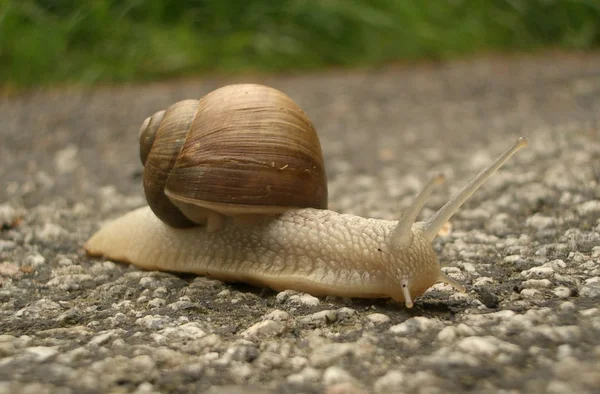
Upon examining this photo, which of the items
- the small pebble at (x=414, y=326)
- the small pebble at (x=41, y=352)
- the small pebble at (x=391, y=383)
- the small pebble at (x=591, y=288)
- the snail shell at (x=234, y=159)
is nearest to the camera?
the small pebble at (x=391, y=383)

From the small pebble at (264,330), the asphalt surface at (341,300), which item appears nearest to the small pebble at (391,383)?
the asphalt surface at (341,300)

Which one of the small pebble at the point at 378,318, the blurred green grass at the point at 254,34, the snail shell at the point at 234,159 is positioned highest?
the blurred green grass at the point at 254,34

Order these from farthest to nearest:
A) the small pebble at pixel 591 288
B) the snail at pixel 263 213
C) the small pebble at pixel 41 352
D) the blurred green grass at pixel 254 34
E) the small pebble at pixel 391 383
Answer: the blurred green grass at pixel 254 34, the snail at pixel 263 213, the small pebble at pixel 591 288, the small pebble at pixel 41 352, the small pebble at pixel 391 383

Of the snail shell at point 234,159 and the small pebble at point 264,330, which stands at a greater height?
the snail shell at point 234,159

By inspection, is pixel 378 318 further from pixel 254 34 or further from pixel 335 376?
pixel 254 34

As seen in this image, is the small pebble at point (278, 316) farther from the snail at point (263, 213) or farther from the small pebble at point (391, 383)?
the small pebble at point (391, 383)

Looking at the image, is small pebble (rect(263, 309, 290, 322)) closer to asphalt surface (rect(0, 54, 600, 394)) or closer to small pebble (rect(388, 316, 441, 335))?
asphalt surface (rect(0, 54, 600, 394))

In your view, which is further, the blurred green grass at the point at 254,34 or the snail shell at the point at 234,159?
the blurred green grass at the point at 254,34

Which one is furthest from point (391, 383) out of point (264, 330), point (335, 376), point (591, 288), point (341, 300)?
point (591, 288)
